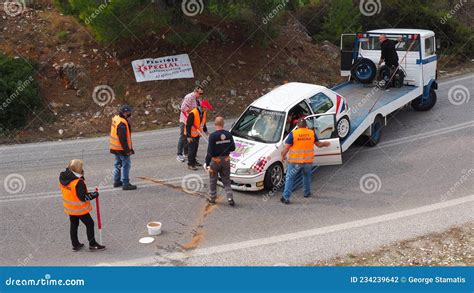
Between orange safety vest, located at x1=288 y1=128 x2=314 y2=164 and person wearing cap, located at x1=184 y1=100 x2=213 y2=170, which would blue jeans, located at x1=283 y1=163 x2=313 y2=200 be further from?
person wearing cap, located at x1=184 y1=100 x2=213 y2=170

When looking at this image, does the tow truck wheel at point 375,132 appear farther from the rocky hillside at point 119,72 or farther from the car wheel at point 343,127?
the rocky hillside at point 119,72

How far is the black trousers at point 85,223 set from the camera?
8.65m

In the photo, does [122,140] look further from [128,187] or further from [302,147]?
[302,147]

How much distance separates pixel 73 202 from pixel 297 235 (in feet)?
12.3

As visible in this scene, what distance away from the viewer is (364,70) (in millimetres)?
14461

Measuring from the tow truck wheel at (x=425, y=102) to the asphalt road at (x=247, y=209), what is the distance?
1.42m

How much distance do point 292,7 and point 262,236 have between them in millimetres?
11175

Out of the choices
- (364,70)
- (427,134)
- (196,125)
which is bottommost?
(427,134)

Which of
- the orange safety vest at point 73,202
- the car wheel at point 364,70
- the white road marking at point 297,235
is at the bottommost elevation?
the white road marking at point 297,235

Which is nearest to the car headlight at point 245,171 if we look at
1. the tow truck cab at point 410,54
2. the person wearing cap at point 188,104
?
the person wearing cap at point 188,104

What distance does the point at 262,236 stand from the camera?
9.10 metres

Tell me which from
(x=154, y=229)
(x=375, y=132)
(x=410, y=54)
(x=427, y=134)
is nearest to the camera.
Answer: (x=154, y=229)

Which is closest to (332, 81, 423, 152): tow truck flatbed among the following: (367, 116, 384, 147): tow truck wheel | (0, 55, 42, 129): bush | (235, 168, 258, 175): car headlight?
(367, 116, 384, 147): tow truck wheel

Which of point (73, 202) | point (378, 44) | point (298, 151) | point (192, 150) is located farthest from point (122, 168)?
Answer: point (378, 44)
